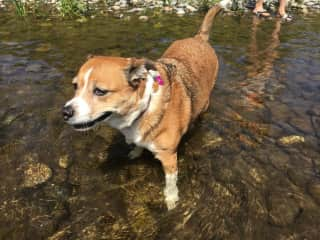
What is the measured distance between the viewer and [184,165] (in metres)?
5.16

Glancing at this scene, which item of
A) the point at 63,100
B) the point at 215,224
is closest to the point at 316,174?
the point at 215,224

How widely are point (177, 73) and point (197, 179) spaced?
5.24 ft

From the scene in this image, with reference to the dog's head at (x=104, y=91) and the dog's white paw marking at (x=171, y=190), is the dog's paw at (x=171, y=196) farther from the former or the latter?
the dog's head at (x=104, y=91)

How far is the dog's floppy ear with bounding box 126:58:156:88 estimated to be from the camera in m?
3.83

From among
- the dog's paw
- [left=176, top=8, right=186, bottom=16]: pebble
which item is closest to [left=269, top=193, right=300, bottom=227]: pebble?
the dog's paw

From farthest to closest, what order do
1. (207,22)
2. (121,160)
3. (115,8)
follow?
(115,8) < (207,22) < (121,160)

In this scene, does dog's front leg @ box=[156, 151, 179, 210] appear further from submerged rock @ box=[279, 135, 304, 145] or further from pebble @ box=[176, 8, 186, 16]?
pebble @ box=[176, 8, 186, 16]

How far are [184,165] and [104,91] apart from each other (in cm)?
205

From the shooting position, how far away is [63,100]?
6848 millimetres

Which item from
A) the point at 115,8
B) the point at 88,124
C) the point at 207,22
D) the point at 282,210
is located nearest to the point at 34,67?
the point at 207,22

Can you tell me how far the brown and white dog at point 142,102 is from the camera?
12.2 feet

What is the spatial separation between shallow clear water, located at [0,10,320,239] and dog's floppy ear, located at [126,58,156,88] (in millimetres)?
1671

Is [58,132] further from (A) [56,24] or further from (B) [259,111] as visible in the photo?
(A) [56,24]

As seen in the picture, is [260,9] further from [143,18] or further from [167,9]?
[143,18]
